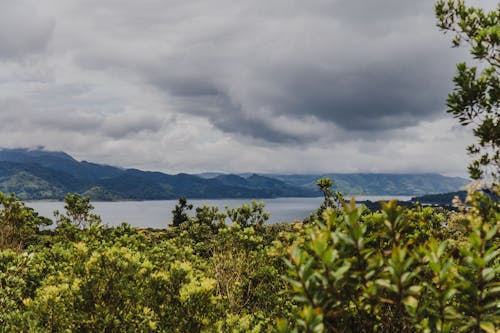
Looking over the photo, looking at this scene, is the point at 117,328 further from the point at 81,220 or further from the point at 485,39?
the point at 81,220

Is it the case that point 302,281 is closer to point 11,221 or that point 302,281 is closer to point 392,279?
point 392,279

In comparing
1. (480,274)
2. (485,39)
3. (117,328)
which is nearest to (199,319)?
(117,328)

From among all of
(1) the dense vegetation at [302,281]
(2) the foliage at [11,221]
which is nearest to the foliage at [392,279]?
(1) the dense vegetation at [302,281]

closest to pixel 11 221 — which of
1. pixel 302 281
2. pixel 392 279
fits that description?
pixel 302 281

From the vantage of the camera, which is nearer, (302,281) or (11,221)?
(302,281)

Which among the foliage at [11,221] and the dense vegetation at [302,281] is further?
the foliage at [11,221]

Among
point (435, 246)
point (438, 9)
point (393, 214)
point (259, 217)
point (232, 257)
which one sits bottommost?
point (232, 257)

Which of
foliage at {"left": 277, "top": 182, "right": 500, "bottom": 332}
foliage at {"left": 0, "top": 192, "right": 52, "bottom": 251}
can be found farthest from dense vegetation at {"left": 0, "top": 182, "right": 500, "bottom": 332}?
foliage at {"left": 0, "top": 192, "right": 52, "bottom": 251}

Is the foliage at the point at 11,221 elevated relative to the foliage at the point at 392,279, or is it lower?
lower

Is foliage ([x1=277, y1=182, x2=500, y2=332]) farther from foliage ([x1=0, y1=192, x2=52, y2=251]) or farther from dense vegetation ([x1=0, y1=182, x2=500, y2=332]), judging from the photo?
foliage ([x1=0, y1=192, x2=52, y2=251])

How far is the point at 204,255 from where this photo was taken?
1981 centimetres

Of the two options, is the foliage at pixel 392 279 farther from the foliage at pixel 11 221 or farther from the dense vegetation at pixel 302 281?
the foliage at pixel 11 221

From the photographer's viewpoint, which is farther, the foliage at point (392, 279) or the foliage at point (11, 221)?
the foliage at point (11, 221)

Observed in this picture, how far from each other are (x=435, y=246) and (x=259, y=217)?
1235 centimetres
